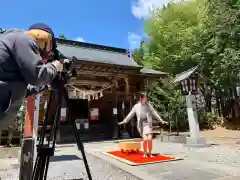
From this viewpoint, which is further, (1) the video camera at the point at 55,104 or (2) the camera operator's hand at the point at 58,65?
(1) the video camera at the point at 55,104

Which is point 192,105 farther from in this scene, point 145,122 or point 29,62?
point 29,62

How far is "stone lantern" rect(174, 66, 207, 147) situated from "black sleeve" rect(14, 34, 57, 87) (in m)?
8.20

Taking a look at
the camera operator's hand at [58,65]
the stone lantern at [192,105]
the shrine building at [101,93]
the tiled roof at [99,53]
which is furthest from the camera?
the tiled roof at [99,53]

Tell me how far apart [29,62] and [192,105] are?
8.86 metres

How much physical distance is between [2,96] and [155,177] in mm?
3332

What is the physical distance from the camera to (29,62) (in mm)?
1438

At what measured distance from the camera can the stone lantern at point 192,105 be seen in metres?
8.87

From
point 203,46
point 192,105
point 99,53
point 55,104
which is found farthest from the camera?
point 203,46

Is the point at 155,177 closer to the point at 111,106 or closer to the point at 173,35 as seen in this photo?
the point at 111,106

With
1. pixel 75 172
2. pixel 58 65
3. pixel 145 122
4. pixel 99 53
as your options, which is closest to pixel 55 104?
pixel 58 65

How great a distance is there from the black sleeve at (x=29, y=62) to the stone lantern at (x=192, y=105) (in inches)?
323

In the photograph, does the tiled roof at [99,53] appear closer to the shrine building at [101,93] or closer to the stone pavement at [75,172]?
the shrine building at [101,93]

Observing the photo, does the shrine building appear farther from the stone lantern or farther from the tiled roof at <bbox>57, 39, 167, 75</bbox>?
the stone lantern

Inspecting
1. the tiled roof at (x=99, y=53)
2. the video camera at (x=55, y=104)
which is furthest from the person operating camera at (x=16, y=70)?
the tiled roof at (x=99, y=53)
